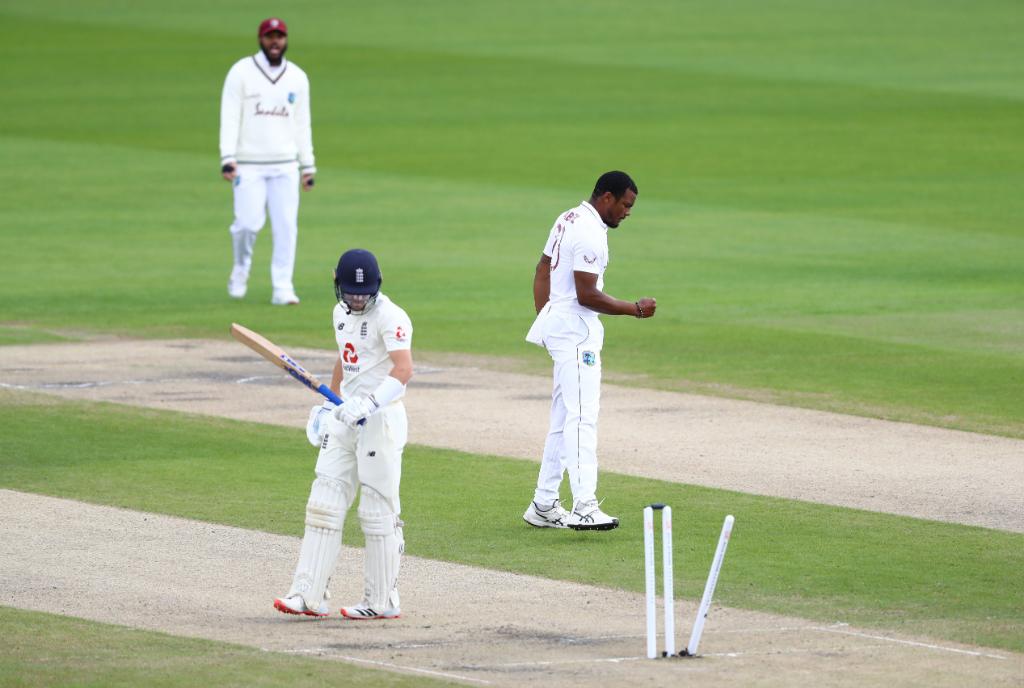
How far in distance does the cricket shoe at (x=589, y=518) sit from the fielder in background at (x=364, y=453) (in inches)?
76.2

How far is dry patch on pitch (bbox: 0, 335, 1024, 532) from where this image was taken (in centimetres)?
1327

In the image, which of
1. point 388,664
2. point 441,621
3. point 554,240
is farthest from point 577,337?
point 388,664

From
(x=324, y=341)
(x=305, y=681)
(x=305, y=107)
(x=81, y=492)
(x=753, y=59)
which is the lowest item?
(x=305, y=681)

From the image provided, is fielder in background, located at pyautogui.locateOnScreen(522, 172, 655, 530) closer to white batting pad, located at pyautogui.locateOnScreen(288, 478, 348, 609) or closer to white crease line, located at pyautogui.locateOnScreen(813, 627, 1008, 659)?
white batting pad, located at pyautogui.locateOnScreen(288, 478, 348, 609)

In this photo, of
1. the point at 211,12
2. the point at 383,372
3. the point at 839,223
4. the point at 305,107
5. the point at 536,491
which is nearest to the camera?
the point at 383,372

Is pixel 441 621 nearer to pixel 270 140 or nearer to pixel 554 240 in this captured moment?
pixel 554 240

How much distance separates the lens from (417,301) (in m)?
22.2

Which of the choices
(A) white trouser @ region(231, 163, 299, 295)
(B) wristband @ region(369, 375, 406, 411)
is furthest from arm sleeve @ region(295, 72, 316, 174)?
(B) wristband @ region(369, 375, 406, 411)

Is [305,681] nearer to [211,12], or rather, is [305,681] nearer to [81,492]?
[81,492]

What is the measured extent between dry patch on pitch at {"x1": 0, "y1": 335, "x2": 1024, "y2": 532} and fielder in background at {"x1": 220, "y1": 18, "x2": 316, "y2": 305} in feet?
8.96

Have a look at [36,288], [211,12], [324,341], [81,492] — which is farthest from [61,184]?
[211,12]

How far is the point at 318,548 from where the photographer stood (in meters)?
10.2

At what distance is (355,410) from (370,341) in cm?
51

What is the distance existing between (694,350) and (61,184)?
15461mm
